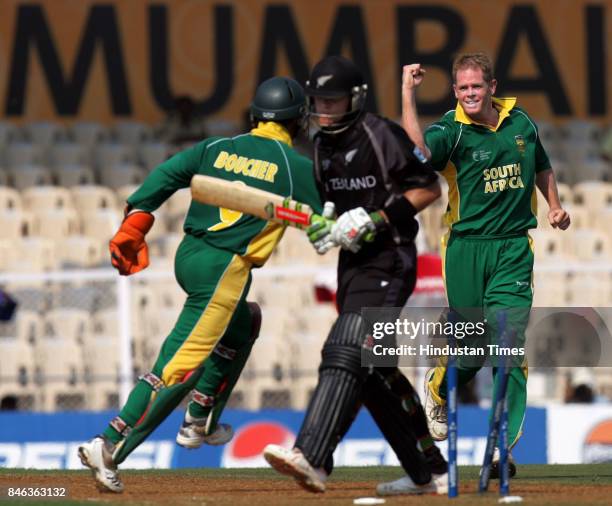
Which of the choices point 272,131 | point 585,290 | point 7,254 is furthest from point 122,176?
point 272,131

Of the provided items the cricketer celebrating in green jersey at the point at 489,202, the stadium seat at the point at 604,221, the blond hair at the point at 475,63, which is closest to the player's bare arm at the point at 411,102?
the cricketer celebrating in green jersey at the point at 489,202

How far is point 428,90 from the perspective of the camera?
74.5ft

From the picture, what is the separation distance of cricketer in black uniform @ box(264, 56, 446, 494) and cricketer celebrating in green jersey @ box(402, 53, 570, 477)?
107 cm

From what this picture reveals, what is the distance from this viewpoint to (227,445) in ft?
46.2

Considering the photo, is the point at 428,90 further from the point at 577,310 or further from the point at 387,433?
the point at 387,433

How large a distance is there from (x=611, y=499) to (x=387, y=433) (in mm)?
1121

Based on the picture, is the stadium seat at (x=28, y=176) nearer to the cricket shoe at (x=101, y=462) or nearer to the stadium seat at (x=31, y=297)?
the stadium seat at (x=31, y=297)

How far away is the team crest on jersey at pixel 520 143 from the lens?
9.51 meters

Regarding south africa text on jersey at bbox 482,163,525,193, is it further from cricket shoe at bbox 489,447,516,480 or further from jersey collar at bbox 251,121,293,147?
cricket shoe at bbox 489,447,516,480

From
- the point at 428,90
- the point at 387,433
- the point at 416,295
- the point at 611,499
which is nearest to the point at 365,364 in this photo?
the point at 387,433

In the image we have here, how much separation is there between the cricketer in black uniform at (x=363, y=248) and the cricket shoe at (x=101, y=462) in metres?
1.10

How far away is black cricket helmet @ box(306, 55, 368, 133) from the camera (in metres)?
8.29

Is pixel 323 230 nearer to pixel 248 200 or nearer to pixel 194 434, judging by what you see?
pixel 248 200

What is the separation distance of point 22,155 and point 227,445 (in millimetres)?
7189
